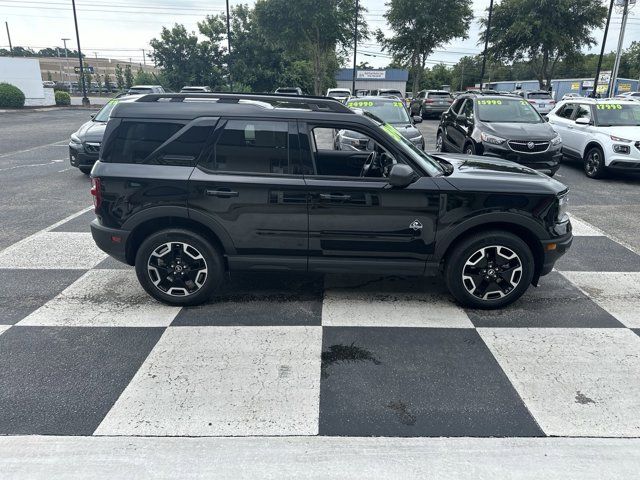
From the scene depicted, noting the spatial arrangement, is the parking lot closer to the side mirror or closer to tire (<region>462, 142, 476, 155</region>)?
the side mirror

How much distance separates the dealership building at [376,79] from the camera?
65812mm

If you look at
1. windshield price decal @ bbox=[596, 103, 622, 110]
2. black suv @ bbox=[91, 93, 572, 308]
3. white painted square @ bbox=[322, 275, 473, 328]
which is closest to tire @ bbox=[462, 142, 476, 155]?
windshield price decal @ bbox=[596, 103, 622, 110]

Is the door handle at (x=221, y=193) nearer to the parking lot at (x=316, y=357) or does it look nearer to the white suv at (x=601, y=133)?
the parking lot at (x=316, y=357)

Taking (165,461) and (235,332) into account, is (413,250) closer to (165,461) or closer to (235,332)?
(235,332)

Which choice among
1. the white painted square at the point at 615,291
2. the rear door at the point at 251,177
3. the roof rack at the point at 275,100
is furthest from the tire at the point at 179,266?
the white painted square at the point at 615,291

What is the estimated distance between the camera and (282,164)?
4.16 metres

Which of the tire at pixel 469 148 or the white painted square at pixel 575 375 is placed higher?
the tire at pixel 469 148

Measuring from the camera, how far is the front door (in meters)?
4.11

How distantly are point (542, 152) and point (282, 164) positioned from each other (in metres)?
7.47

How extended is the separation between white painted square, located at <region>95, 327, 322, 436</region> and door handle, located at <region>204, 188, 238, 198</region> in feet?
3.78

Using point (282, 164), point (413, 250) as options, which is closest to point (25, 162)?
point (282, 164)

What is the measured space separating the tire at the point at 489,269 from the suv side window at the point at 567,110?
9.37 m

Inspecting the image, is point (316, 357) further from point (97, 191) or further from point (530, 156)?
point (530, 156)

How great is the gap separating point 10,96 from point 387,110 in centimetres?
2953
